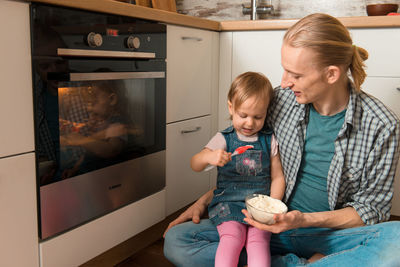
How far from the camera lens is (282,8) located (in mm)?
2615

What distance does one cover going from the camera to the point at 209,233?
4.98 ft

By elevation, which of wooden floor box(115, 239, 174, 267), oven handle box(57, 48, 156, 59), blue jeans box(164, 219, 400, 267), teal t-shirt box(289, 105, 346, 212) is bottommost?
wooden floor box(115, 239, 174, 267)

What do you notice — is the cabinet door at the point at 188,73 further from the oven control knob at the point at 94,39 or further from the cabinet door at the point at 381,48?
the cabinet door at the point at 381,48

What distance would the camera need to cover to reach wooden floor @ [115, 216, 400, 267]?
1675 millimetres

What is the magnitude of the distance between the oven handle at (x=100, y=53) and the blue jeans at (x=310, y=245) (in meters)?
0.63

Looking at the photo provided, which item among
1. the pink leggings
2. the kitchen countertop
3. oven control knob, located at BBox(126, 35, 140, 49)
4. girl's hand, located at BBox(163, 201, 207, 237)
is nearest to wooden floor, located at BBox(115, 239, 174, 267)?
girl's hand, located at BBox(163, 201, 207, 237)

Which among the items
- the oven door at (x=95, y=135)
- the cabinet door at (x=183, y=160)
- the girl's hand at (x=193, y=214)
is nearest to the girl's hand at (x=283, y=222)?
the girl's hand at (x=193, y=214)

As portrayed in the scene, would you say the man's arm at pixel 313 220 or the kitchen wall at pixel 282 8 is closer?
the man's arm at pixel 313 220

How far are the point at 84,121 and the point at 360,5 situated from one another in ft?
5.81

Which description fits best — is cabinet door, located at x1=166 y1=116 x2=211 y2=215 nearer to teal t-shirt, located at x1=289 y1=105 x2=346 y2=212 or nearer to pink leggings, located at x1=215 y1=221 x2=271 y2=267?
pink leggings, located at x1=215 y1=221 x2=271 y2=267

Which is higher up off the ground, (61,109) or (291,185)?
(61,109)

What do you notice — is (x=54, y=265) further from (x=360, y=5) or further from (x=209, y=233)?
(x=360, y=5)

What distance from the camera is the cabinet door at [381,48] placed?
1.85 m

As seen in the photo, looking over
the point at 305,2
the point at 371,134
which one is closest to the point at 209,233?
the point at 371,134
